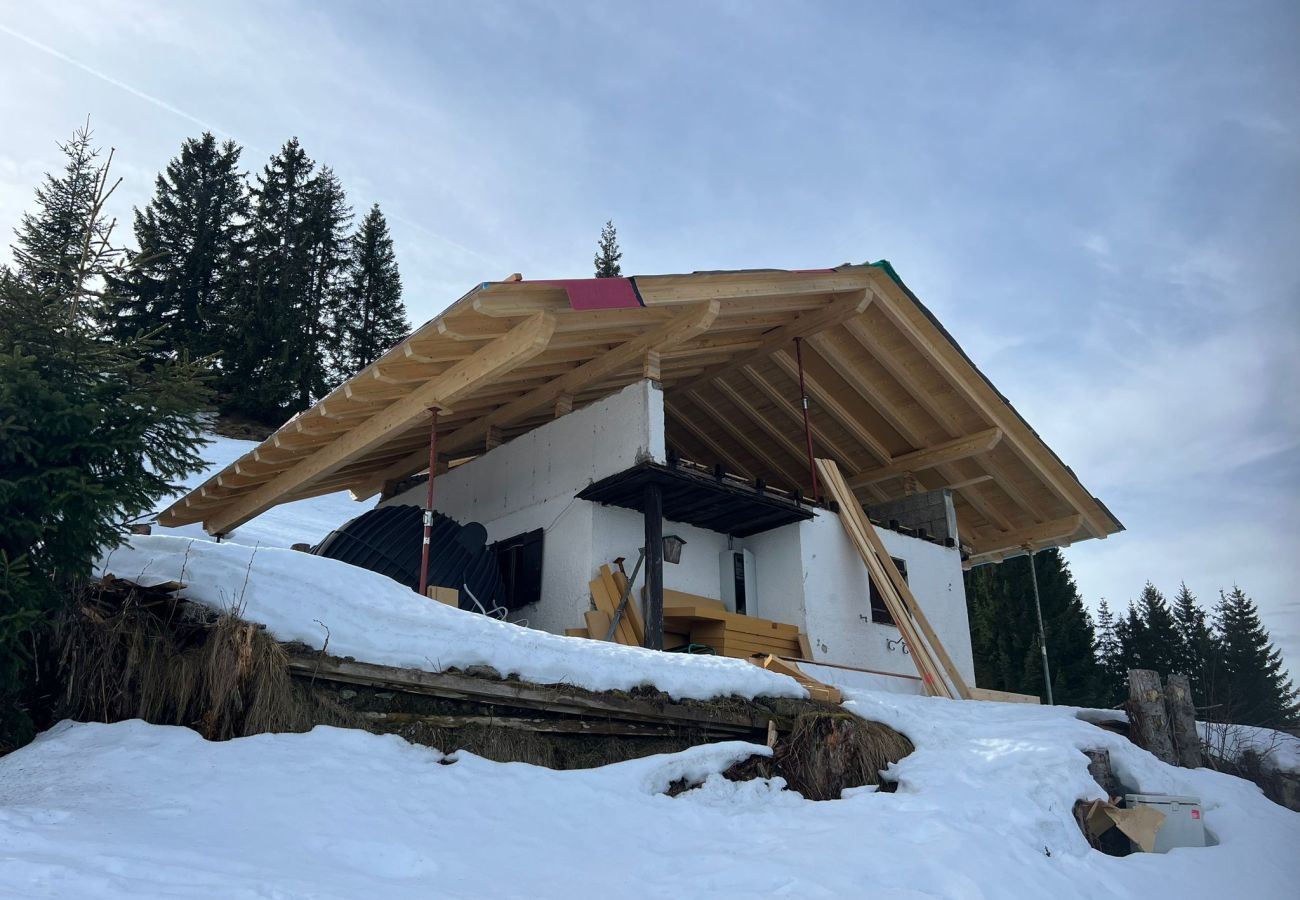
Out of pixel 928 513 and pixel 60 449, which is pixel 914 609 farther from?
pixel 60 449

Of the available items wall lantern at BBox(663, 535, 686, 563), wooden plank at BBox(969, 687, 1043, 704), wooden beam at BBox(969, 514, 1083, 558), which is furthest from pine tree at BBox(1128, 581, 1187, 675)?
wall lantern at BBox(663, 535, 686, 563)

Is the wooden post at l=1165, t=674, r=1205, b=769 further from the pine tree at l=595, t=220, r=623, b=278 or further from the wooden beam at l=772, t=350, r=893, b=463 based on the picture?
the pine tree at l=595, t=220, r=623, b=278

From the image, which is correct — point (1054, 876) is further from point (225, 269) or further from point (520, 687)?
point (225, 269)

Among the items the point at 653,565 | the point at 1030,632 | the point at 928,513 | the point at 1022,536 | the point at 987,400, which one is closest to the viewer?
the point at 653,565

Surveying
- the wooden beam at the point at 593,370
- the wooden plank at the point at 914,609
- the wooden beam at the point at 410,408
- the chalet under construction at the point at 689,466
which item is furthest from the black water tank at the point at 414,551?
the wooden plank at the point at 914,609

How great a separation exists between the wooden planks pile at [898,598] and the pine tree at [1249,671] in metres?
16.9

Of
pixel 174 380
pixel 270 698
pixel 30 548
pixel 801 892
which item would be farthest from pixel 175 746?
pixel 801 892

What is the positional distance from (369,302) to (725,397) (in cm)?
2676

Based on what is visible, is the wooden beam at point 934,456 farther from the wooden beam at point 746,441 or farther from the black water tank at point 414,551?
the black water tank at point 414,551

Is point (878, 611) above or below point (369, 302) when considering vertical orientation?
below

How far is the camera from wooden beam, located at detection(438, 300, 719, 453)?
1137cm

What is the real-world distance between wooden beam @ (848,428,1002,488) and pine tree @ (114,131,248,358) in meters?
24.6

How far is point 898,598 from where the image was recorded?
1266 centimetres

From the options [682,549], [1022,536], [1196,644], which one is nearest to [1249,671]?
[1196,644]
